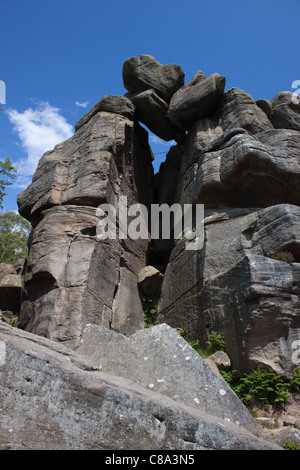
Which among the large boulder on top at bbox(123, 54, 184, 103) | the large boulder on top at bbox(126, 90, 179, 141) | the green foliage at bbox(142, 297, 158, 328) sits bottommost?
the green foliage at bbox(142, 297, 158, 328)

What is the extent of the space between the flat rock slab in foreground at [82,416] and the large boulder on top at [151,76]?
39.5 feet

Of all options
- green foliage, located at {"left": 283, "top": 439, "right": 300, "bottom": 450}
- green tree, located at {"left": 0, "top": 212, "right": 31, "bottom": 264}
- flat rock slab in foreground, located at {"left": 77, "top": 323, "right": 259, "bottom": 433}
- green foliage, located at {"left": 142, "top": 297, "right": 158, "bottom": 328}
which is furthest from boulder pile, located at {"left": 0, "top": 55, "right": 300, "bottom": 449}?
green tree, located at {"left": 0, "top": 212, "right": 31, "bottom": 264}

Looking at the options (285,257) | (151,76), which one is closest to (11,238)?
(151,76)

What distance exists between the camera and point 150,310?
10.9 metres

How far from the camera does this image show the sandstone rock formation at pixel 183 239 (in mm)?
7426

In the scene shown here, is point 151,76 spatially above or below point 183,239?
above

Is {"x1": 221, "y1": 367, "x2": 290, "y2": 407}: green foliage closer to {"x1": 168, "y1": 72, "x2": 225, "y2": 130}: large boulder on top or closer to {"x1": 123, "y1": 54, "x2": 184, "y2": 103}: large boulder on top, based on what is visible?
{"x1": 168, "y1": 72, "x2": 225, "y2": 130}: large boulder on top

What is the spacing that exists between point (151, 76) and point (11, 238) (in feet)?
55.3

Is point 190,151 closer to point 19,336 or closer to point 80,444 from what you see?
point 19,336

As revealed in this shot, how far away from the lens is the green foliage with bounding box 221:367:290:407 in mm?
6391

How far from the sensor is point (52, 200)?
34.0 ft

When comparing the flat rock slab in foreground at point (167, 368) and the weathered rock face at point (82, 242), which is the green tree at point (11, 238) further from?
the flat rock slab in foreground at point (167, 368)

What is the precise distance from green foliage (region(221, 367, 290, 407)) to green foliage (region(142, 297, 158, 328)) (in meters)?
4.10

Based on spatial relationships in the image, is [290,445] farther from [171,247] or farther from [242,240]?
[171,247]
